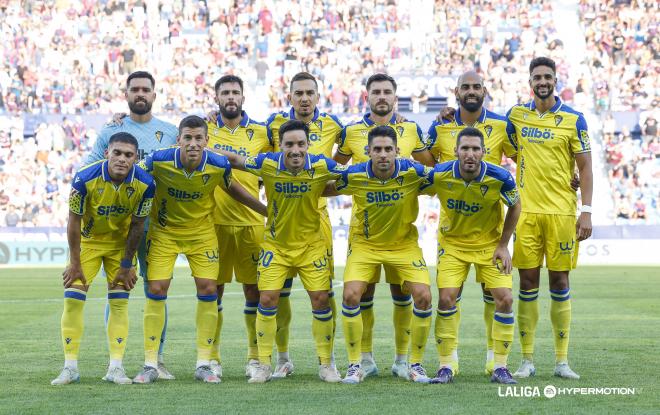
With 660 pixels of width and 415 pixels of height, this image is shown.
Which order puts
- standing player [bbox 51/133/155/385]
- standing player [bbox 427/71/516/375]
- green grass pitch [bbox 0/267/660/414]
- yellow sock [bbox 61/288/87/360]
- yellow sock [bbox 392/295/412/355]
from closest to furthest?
green grass pitch [bbox 0/267/660/414] < standing player [bbox 51/133/155/385] < yellow sock [bbox 61/288/87/360] < standing player [bbox 427/71/516/375] < yellow sock [bbox 392/295/412/355]

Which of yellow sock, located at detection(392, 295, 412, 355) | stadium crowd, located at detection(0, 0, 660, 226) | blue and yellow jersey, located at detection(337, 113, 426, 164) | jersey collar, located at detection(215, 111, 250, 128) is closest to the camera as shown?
yellow sock, located at detection(392, 295, 412, 355)

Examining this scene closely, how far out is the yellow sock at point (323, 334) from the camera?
8156mm

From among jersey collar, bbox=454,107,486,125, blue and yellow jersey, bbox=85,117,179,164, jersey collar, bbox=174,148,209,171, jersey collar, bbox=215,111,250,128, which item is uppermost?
jersey collar, bbox=454,107,486,125

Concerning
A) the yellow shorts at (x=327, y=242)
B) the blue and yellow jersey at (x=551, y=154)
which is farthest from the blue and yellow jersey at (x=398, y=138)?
the blue and yellow jersey at (x=551, y=154)

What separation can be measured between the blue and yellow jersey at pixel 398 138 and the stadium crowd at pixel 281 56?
843 inches

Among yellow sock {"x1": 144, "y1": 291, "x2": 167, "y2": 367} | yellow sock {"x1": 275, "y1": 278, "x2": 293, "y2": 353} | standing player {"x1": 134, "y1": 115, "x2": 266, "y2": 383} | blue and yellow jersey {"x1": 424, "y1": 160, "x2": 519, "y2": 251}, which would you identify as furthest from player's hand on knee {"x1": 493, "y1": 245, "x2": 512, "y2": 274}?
yellow sock {"x1": 144, "y1": 291, "x2": 167, "y2": 367}

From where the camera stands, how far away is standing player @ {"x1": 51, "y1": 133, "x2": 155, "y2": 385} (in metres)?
7.90

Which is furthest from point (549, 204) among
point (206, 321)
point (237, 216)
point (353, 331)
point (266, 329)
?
point (206, 321)

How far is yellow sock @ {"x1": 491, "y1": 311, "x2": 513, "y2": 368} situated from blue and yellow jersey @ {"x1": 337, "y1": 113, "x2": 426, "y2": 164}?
1.72m

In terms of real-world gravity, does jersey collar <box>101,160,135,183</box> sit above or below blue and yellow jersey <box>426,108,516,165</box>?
below

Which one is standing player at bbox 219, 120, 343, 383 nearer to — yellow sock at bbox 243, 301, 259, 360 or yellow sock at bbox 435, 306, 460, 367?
yellow sock at bbox 243, 301, 259, 360

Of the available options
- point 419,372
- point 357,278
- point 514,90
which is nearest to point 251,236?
point 357,278

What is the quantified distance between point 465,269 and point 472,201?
0.57 metres

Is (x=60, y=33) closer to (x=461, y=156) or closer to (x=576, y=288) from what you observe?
(x=576, y=288)
